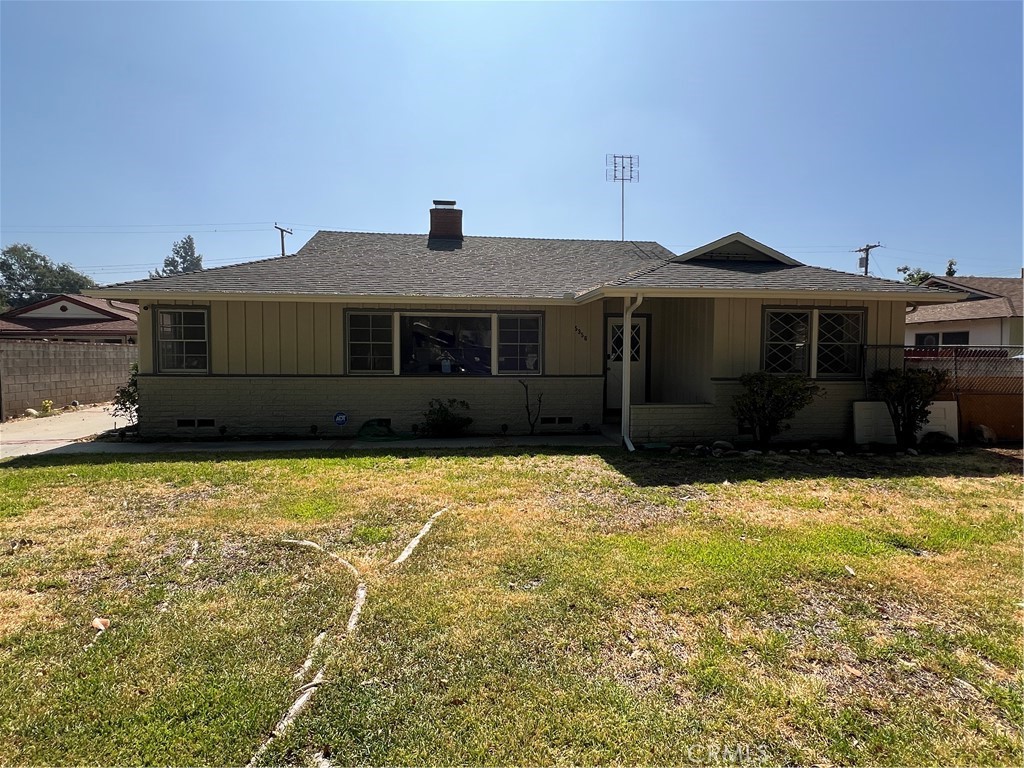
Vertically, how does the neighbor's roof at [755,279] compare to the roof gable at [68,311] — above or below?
below

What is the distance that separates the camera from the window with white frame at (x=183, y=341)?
28.8ft

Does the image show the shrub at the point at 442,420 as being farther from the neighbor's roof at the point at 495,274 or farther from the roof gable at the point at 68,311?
the roof gable at the point at 68,311

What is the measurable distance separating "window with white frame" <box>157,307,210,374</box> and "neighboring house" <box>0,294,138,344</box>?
18.4 meters

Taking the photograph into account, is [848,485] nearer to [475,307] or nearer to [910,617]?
→ [910,617]

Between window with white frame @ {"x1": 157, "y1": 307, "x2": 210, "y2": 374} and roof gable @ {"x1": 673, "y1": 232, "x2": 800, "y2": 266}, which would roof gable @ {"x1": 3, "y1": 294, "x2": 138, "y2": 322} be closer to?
window with white frame @ {"x1": 157, "y1": 307, "x2": 210, "y2": 374}

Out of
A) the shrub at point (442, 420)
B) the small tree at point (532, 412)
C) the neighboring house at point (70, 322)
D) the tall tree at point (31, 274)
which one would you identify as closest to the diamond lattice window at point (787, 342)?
the small tree at point (532, 412)

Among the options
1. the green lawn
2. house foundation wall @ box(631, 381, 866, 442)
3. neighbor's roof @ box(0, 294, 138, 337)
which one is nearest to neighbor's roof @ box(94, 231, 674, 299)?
house foundation wall @ box(631, 381, 866, 442)

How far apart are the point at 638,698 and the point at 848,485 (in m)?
4.93

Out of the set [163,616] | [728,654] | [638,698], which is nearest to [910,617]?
[728,654]

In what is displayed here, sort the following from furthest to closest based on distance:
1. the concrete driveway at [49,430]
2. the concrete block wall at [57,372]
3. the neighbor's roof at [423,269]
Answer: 1. the concrete block wall at [57,372]
2. the neighbor's roof at [423,269]
3. the concrete driveway at [49,430]

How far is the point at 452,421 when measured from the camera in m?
8.98

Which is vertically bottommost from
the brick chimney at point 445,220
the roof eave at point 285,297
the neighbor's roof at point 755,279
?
the roof eave at point 285,297

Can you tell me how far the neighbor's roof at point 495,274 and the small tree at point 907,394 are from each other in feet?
3.90

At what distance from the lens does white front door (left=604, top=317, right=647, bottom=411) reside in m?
10.1
